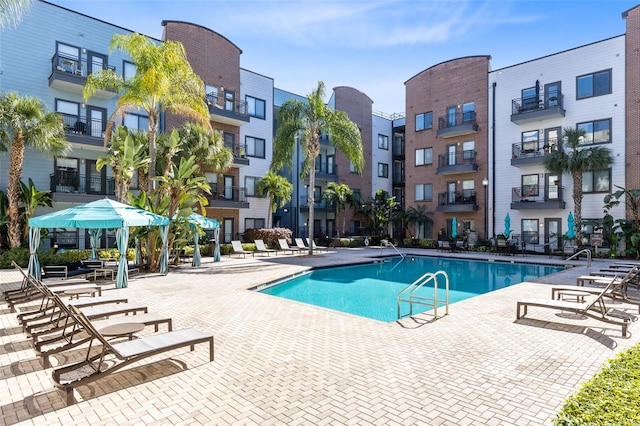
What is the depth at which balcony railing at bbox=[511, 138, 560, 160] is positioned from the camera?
82.9 ft

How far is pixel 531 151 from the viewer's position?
26438 mm

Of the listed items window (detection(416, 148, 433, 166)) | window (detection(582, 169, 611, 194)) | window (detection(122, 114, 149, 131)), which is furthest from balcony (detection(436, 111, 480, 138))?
window (detection(122, 114, 149, 131))

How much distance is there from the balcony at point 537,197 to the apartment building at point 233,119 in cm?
1855

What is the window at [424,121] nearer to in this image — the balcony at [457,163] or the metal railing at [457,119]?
the metal railing at [457,119]

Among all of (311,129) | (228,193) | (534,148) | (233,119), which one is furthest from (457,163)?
(228,193)

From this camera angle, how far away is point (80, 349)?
6105mm

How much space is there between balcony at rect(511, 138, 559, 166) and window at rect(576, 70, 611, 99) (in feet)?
11.0

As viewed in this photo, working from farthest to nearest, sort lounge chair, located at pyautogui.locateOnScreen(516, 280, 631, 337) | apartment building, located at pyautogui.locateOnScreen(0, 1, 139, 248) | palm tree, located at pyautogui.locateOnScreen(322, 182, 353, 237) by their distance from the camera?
palm tree, located at pyautogui.locateOnScreen(322, 182, 353, 237)
apartment building, located at pyautogui.locateOnScreen(0, 1, 139, 248)
lounge chair, located at pyautogui.locateOnScreen(516, 280, 631, 337)

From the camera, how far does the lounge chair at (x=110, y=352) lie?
444 centimetres

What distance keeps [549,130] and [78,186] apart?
98.7 ft

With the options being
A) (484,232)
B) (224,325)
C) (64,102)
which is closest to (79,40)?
(64,102)

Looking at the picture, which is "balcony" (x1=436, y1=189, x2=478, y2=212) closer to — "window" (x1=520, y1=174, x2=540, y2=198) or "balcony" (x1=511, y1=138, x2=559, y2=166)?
"window" (x1=520, y1=174, x2=540, y2=198)

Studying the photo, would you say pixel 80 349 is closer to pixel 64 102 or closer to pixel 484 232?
pixel 64 102

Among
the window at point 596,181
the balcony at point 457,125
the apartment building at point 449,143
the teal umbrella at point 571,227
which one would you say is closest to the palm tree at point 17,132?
the apartment building at point 449,143
